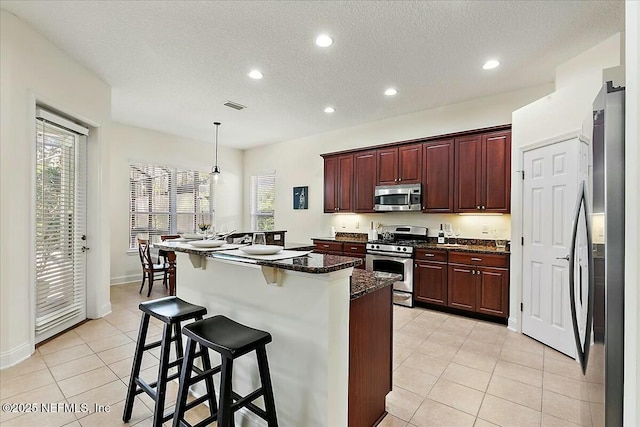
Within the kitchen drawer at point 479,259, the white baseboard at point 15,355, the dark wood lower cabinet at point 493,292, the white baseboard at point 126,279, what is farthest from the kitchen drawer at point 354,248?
the white baseboard at point 126,279

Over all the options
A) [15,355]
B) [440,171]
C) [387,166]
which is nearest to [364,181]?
[387,166]

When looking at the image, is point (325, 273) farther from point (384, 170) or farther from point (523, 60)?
point (384, 170)

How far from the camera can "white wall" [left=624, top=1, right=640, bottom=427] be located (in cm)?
79

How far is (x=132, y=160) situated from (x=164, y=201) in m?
1.00

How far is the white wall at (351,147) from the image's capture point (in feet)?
14.2

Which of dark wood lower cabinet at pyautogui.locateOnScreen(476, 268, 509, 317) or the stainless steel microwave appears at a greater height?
the stainless steel microwave

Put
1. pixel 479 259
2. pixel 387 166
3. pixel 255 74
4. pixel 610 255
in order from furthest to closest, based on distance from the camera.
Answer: pixel 387 166 → pixel 479 259 → pixel 255 74 → pixel 610 255

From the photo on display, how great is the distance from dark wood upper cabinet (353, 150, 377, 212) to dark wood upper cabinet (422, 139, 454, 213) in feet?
2.91

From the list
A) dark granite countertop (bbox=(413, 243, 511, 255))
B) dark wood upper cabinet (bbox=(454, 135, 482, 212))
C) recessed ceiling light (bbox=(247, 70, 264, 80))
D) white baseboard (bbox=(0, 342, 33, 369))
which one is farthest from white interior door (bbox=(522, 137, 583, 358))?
white baseboard (bbox=(0, 342, 33, 369))

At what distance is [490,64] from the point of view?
11.1 ft

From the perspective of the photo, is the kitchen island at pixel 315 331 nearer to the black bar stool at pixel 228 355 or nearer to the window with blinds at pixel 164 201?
the black bar stool at pixel 228 355

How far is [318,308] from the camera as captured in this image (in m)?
1.55

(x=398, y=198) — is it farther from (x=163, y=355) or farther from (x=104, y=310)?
(x=104, y=310)

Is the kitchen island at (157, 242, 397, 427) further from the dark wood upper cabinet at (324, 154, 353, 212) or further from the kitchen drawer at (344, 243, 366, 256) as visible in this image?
the dark wood upper cabinet at (324, 154, 353, 212)
